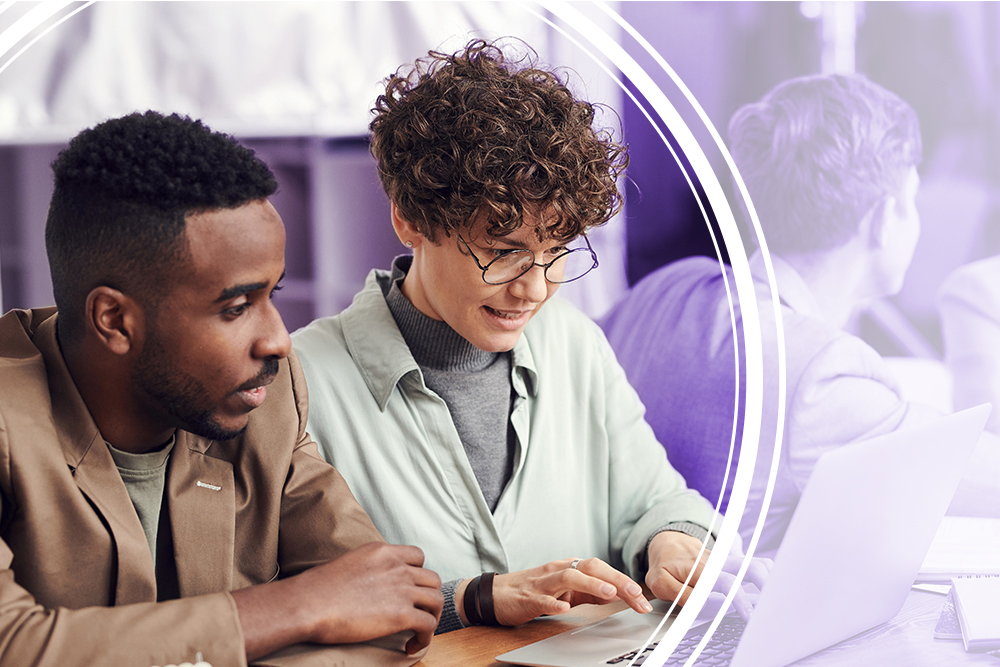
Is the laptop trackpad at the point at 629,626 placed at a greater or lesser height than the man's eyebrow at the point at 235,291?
lesser

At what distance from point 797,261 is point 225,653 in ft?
3.91

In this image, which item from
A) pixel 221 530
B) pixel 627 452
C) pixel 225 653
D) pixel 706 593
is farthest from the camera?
pixel 627 452

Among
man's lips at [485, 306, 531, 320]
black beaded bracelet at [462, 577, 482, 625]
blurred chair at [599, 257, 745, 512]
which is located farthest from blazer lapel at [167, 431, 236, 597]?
blurred chair at [599, 257, 745, 512]

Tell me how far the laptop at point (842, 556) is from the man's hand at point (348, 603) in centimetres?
13

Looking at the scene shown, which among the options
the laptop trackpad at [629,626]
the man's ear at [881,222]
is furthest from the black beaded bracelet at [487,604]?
the man's ear at [881,222]

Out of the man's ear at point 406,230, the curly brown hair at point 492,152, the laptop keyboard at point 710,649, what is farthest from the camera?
the man's ear at point 406,230

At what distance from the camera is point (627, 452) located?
151 centimetres

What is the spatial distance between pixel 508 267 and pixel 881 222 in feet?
2.65

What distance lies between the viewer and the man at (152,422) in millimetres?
854

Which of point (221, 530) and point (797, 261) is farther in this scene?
point (797, 261)

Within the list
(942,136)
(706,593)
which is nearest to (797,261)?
(942,136)

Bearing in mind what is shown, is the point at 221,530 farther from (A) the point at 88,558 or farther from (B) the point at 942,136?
(B) the point at 942,136

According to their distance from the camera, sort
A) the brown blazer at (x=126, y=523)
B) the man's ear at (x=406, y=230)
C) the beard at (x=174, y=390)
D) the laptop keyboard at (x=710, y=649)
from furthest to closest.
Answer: the man's ear at (x=406, y=230) < the laptop keyboard at (x=710, y=649) < the beard at (x=174, y=390) < the brown blazer at (x=126, y=523)

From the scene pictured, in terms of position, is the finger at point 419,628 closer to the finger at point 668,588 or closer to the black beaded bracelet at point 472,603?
the black beaded bracelet at point 472,603
